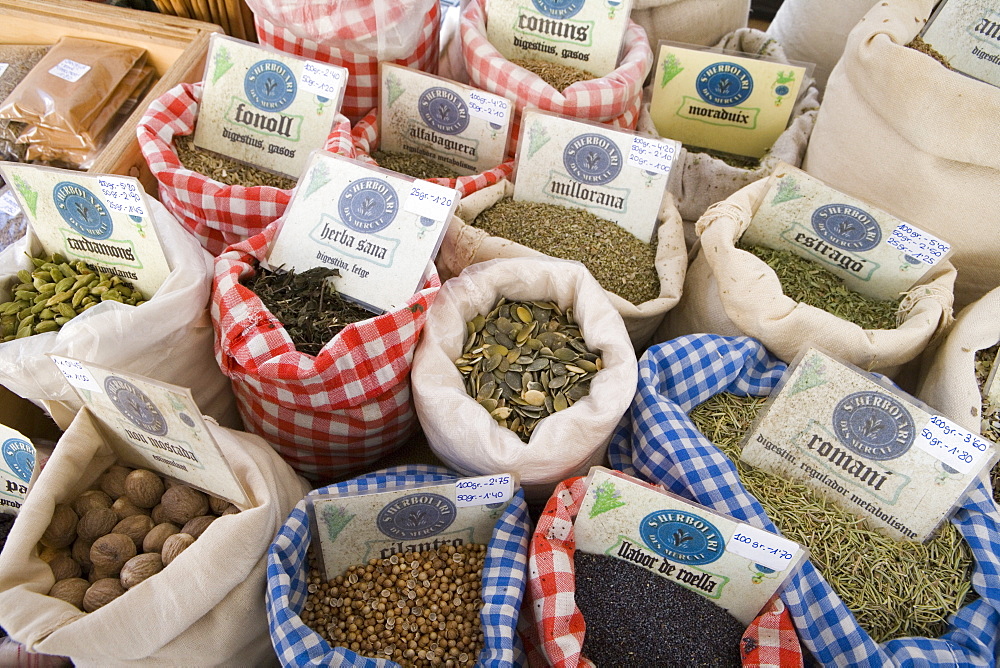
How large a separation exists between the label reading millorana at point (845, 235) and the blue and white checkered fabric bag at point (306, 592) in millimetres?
827

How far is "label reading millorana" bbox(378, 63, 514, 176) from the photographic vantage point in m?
1.65

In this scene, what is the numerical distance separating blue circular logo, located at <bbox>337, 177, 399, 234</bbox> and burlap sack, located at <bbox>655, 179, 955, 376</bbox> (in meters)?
0.66

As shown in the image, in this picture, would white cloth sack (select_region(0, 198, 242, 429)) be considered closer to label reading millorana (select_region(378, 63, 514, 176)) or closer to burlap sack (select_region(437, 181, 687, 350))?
burlap sack (select_region(437, 181, 687, 350))

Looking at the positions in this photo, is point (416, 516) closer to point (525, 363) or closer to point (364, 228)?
point (525, 363)

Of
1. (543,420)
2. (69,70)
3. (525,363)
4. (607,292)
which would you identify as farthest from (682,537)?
(69,70)

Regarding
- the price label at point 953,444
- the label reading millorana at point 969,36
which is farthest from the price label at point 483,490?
the label reading millorana at point 969,36

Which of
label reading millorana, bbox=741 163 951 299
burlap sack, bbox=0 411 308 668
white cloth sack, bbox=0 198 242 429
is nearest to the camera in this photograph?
burlap sack, bbox=0 411 308 668

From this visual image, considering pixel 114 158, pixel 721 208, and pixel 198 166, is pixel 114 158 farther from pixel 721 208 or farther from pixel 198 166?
pixel 721 208

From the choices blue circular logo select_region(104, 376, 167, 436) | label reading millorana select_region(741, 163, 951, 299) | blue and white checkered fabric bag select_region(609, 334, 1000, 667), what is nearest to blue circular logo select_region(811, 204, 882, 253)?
label reading millorana select_region(741, 163, 951, 299)

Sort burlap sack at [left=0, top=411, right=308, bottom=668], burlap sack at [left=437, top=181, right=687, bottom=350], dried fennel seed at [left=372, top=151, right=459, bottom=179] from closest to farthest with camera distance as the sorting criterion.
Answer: burlap sack at [left=0, top=411, right=308, bottom=668] → burlap sack at [left=437, top=181, right=687, bottom=350] → dried fennel seed at [left=372, top=151, right=459, bottom=179]

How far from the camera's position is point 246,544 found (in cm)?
107

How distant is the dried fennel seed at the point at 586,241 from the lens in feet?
5.01

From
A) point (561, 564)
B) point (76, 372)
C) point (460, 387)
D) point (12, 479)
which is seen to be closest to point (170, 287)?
point (76, 372)

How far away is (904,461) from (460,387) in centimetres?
77
